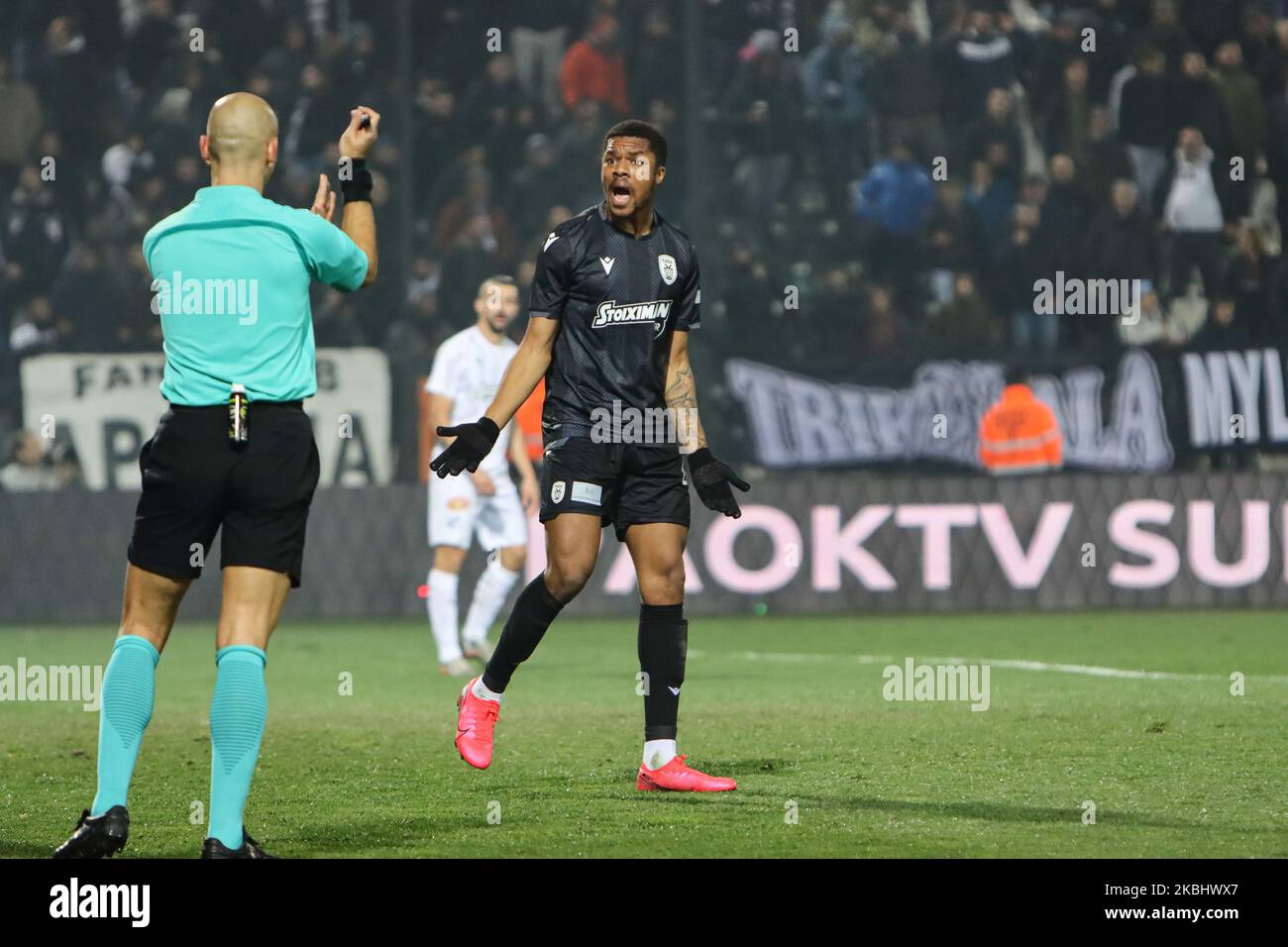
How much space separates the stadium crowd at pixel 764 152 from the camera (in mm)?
15547

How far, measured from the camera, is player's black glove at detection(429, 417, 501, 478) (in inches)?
252

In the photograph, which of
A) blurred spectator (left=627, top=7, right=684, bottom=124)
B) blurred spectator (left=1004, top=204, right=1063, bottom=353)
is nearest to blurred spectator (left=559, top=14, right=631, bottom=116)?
blurred spectator (left=627, top=7, right=684, bottom=124)

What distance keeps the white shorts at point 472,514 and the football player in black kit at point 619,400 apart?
472 centimetres

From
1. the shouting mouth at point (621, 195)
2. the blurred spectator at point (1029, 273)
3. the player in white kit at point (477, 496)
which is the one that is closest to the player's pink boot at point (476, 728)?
the shouting mouth at point (621, 195)

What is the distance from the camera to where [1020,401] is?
594 inches

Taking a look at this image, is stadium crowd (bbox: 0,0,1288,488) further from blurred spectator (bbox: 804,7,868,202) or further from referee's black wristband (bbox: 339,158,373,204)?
referee's black wristband (bbox: 339,158,373,204)

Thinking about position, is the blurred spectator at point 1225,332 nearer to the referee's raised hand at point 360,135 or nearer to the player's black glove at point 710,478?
the player's black glove at point 710,478

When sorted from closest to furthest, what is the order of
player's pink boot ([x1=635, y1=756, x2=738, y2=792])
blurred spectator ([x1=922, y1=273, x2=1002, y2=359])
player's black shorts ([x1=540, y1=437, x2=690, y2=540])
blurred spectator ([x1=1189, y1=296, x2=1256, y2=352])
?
1. player's pink boot ([x1=635, y1=756, x2=738, y2=792])
2. player's black shorts ([x1=540, y1=437, x2=690, y2=540])
3. blurred spectator ([x1=1189, y1=296, x2=1256, y2=352])
4. blurred spectator ([x1=922, y1=273, x2=1002, y2=359])

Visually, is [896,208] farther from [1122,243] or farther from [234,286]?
[234,286]

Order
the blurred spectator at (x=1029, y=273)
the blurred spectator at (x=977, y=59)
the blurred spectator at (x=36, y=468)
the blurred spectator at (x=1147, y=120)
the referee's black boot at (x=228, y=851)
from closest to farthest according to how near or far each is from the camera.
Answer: the referee's black boot at (x=228, y=851) → the blurred spectator at (x=36, y=468) → the blurred spectator at (x=1029, y=273) → the blurred spectator at (x=1147, y=120) → the blurred spectator at (x=977, y=59)

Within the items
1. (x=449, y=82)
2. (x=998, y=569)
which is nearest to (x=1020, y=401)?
(x=998, y=569)

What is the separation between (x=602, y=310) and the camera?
6742mm
